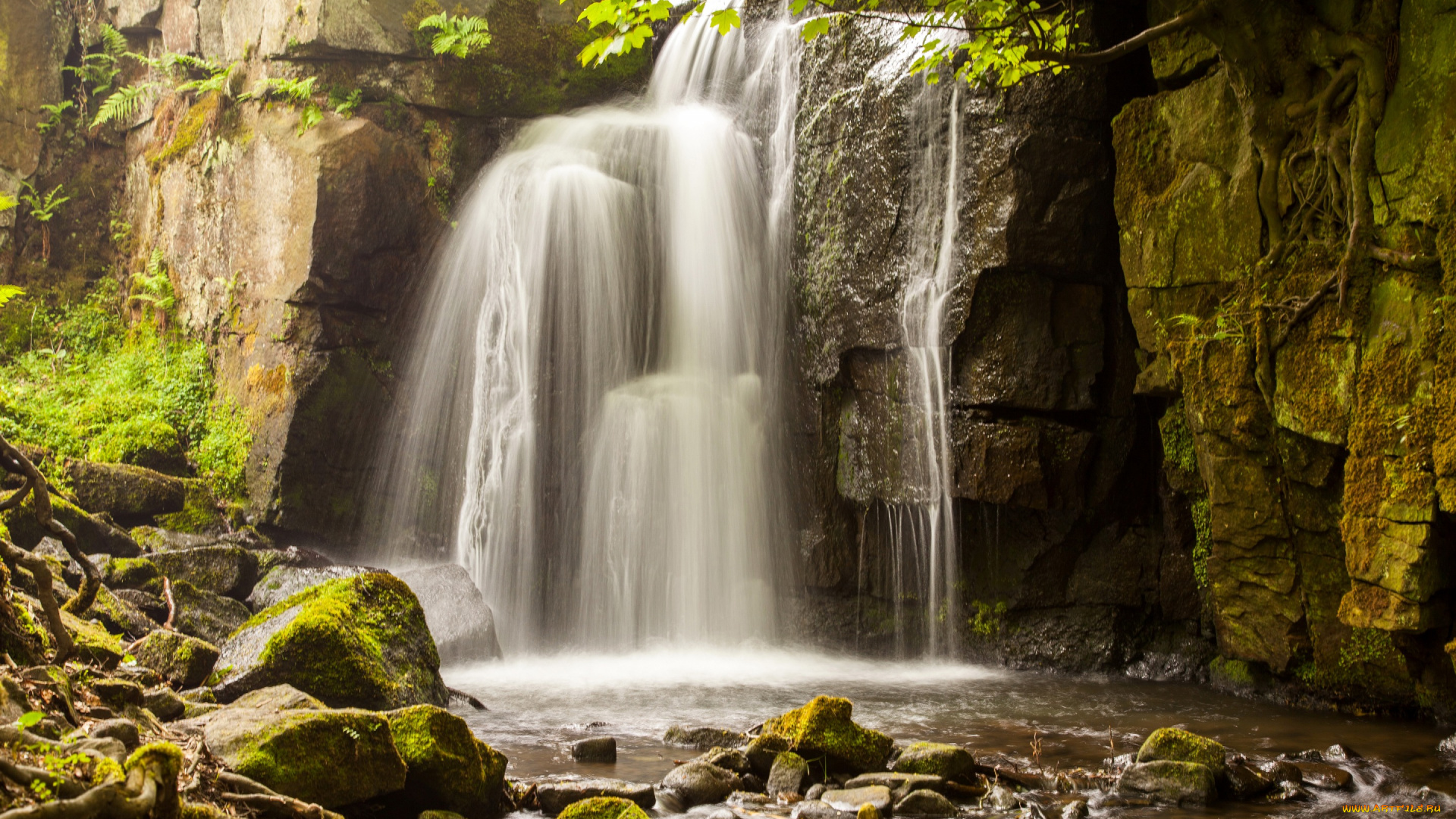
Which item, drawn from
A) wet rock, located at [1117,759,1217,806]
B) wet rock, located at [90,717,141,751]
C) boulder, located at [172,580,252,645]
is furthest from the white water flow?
wet rock, located at [90,717,141,751]

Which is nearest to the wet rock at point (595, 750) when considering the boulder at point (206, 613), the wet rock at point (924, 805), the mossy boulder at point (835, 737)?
the mossy boulder at point (835, 737)

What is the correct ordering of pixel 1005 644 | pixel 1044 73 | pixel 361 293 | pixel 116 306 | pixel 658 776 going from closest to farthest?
pixel 658 776 < pixel 1044 73 < pixel 1005 644 < pixel 361 293 < pixel 116 306

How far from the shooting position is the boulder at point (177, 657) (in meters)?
6.30

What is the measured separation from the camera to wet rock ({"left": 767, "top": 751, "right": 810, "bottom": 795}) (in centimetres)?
565

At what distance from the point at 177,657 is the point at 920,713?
5.54 meters

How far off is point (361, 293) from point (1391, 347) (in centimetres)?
1151

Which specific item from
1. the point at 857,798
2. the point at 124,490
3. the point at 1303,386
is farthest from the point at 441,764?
the point at 124,490

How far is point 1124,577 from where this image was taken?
408 inches

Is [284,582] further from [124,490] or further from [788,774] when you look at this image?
[788,774]

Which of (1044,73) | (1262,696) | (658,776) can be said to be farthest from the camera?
(1044,73)

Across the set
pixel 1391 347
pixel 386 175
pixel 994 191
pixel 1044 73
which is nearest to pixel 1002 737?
pixel 1391 347

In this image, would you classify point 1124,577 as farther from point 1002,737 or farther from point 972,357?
point 1002,737

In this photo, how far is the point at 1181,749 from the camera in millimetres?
5992

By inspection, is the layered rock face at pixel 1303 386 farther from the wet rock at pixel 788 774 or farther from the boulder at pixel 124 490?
the boulder at pixel 124 490
